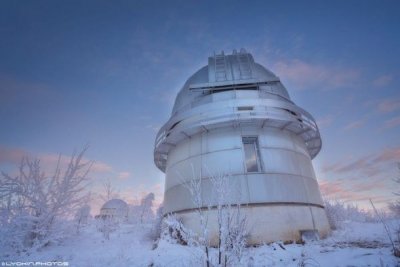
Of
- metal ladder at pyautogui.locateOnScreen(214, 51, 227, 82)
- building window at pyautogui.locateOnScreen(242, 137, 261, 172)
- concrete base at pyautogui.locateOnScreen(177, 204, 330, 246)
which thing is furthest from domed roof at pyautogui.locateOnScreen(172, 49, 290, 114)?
concrete base at pyautogui.locateOnScreen(177, 204, 330, 246)

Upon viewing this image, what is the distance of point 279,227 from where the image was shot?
956cm

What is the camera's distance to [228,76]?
45.9 feet

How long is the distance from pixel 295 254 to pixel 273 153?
4.94 meters

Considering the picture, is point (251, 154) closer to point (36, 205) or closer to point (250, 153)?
point (250, 153)

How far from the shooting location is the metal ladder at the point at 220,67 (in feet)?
46.1

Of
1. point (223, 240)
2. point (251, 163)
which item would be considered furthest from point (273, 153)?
point (223, 240)

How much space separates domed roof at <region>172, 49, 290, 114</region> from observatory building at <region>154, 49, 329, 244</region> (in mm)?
65

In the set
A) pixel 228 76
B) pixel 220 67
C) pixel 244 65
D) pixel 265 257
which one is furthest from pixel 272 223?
pixel 220 67

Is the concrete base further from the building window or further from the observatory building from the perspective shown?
the building window

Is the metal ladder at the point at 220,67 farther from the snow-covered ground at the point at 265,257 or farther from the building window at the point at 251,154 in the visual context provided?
the snow-covered ground at the point at 265,257

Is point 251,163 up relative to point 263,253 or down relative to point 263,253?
up

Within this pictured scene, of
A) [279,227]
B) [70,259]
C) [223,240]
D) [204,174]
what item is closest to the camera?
[223,240]

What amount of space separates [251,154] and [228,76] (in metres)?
5.54

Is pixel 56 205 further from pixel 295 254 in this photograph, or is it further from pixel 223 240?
pixel 295 254
